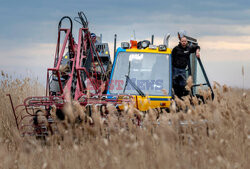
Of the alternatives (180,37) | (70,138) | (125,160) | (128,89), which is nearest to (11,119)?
(128,89)

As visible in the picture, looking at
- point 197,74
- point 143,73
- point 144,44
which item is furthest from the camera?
point 197,74

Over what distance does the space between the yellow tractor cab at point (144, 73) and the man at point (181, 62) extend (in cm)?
16

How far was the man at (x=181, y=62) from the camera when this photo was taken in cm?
799

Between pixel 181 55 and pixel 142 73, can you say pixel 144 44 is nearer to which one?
pixel 142 73

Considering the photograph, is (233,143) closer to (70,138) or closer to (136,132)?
(136,132)

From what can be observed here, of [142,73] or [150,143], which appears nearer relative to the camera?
[150,143]

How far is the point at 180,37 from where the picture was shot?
8414mm

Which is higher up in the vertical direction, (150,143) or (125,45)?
(125,45)

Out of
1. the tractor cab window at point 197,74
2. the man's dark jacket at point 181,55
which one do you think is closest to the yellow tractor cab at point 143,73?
the man's dark jacket at point 181,55

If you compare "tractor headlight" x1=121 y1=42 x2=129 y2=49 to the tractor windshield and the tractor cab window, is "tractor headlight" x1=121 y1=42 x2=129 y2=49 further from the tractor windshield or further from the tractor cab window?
the tractor cab window

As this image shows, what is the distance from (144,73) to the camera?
776 cm

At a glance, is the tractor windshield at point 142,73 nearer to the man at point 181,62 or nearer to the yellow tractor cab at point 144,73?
the yellow tractor cab at point 144,73

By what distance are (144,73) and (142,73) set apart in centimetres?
5

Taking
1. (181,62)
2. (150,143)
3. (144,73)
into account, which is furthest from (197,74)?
(150,143)
